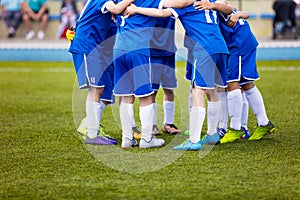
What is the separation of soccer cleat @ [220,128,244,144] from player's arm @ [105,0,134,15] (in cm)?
158

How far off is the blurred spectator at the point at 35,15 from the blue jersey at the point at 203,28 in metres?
14.1

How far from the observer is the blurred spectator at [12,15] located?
20625mm

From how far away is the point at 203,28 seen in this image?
670 cm

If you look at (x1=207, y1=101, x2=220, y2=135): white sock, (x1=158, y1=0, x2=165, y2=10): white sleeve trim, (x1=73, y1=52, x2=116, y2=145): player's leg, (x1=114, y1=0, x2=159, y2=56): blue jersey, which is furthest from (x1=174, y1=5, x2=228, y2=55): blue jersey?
(x1=73, y1=52, x2=116, y2=145): player's leg

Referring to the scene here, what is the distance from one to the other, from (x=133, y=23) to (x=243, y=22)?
1.15 m

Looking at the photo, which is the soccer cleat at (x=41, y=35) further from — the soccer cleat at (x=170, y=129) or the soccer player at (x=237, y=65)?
the soccer player at (x=237, y=65)

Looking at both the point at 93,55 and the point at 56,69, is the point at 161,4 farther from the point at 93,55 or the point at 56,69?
the point at 56,69

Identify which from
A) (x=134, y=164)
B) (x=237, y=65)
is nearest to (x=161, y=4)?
(x=237, y=65)

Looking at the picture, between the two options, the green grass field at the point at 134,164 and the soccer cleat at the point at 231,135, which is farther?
the soccer cleat at the point at 231,135

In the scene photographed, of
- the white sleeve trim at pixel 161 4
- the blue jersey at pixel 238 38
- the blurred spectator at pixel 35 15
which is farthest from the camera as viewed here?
the blurred spectator at pixel 35 15

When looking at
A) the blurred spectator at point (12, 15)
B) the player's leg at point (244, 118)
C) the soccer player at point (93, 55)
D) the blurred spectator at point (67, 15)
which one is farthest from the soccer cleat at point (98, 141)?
the blurred spectator at point (12, 15)

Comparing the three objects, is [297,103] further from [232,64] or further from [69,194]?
[69,194]

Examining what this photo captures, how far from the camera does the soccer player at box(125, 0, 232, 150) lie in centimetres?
669

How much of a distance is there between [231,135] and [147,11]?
58.3 inches
